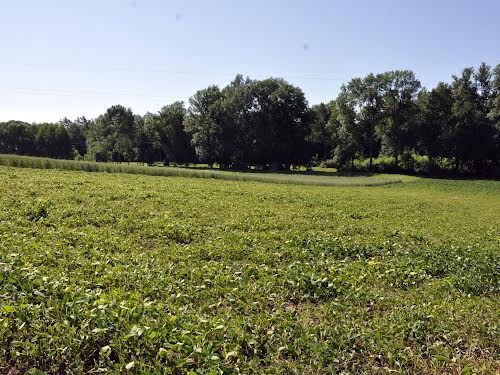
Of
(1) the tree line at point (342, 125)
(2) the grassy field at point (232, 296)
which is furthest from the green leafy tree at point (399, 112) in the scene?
(2) the grassy field at point (232, 296)

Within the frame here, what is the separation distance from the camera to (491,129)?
73.2 m

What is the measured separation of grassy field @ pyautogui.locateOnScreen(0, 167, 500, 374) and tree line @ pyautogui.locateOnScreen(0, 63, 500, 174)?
229 ft

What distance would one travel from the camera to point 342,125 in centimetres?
8725

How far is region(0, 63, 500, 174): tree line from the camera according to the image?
76125 millimetres

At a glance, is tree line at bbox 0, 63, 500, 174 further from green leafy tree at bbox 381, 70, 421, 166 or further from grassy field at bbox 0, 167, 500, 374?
grassy field at bbox 0, 167, 500, 374

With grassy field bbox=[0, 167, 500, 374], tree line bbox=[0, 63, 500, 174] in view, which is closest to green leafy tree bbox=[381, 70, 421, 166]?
tree line bbox=[0, 63, 500, 174]

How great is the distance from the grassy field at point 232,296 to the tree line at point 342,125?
6966 centimetres

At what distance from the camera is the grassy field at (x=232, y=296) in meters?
5.04

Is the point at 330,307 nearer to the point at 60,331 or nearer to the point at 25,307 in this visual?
the point at 60,331

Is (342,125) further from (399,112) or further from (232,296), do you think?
(232,296)

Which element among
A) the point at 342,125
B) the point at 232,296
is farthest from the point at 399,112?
the point at 232,296

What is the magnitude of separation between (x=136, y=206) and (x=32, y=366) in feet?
43.1

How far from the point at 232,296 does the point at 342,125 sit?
277ft

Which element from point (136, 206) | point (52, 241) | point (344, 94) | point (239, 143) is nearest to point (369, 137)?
point (344, 94)
